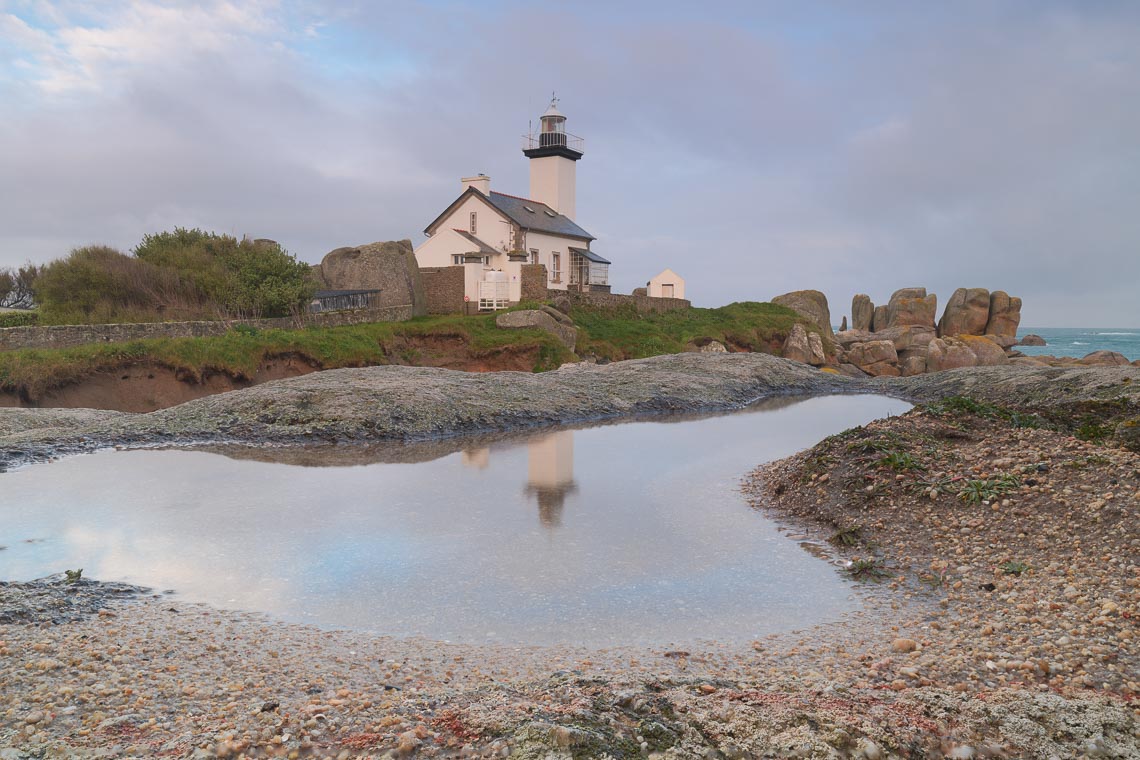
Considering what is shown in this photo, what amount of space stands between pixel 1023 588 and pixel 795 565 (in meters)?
2.16

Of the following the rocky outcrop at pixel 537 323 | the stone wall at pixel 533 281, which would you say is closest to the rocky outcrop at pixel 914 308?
the stone wall at pixel 533 281

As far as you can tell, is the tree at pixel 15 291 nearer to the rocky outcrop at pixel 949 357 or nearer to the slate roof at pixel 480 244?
the slate roof at pixel 480 244

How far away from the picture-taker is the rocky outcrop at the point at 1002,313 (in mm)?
63469

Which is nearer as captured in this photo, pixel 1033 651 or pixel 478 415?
pixel 1033 651

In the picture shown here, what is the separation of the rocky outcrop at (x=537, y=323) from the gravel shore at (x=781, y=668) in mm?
23892

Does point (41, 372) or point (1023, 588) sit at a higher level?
point (41, 372)

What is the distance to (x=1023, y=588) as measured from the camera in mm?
7137

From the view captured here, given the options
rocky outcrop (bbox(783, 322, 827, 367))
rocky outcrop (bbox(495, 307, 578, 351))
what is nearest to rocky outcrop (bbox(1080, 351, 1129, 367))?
rocky outcrop (bbox(783, 322, 827, 367))

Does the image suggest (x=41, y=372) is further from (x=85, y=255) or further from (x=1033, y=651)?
(x=1033, y=651)

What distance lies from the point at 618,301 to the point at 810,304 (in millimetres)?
15994

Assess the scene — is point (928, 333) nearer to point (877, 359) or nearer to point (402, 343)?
point (877, 359)

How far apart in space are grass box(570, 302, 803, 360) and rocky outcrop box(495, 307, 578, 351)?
47.1 inches

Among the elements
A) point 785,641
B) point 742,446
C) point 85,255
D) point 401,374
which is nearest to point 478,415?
point 401,374

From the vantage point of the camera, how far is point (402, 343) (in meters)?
31.6
